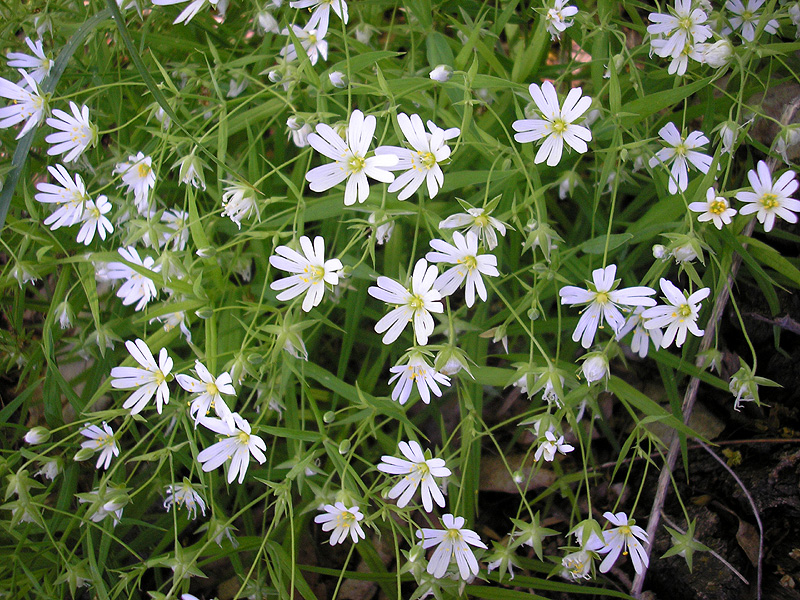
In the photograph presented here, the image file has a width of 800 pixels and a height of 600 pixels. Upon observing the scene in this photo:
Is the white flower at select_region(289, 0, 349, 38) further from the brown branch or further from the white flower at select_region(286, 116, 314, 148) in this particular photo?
the brown branch

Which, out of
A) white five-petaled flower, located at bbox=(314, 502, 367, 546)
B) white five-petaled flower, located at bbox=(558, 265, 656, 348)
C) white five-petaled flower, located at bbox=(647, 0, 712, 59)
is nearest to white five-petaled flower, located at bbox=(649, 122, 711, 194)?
white five-petaled flower, located at bbox=(647, 0, 712, 59)

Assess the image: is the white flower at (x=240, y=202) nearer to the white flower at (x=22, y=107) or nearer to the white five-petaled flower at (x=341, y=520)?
the white flower at (x=22, y=107)

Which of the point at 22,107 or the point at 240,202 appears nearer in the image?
the point at 240,202

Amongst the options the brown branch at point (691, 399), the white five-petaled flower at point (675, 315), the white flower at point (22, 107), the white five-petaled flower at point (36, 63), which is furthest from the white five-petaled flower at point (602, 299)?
the white five-petaled flower at point (36, 63)

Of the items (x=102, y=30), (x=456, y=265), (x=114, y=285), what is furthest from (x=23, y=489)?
(x=102, y=30)

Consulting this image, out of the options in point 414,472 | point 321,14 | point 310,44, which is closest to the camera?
point 414,472

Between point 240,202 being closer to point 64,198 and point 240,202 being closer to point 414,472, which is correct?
point 64,198

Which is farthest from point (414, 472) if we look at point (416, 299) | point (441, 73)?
point (441, 73)
